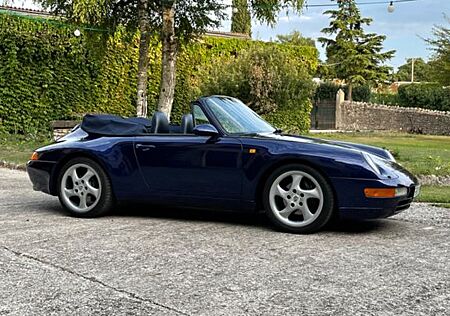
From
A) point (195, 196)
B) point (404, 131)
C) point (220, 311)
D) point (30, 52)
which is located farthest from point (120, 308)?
point (404, 131)

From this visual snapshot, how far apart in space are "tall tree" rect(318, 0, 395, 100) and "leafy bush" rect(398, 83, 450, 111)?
609cm

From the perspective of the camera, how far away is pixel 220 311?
3.17m

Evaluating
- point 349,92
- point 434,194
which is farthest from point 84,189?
point 349,92

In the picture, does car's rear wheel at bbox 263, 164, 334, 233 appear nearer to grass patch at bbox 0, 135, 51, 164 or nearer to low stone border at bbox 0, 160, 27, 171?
low stone border at bbox 0, 160, 27, 171

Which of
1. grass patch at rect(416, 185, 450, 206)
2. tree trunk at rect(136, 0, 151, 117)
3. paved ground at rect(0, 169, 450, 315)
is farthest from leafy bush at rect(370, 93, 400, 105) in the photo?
paved ground at rect(0, 169, 450, 315)

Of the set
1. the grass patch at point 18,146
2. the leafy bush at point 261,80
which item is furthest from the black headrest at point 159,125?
the leafy bush at point 261,80

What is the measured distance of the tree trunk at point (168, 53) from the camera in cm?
1231

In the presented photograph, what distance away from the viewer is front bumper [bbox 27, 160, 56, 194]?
19.9ft

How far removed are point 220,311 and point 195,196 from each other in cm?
239

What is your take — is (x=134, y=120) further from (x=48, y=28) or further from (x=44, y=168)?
(x=48, y=28)

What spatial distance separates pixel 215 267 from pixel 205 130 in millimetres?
1739

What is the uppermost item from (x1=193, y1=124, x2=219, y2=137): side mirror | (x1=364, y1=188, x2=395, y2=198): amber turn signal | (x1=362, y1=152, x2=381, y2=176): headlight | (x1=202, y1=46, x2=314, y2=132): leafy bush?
(x1=202, y1=46, x2=314, y2=132): leafy bush

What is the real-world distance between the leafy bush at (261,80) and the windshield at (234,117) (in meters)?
13.0

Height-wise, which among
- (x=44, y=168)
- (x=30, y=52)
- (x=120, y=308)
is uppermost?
(x=30, y=52)
